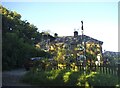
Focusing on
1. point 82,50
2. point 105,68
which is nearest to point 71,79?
point 105,68

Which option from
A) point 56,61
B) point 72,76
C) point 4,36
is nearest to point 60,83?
point 72,76

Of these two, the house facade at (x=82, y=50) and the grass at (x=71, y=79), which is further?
the house facade at (x=82, y=50)

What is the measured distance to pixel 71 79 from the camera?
13031 millimetres

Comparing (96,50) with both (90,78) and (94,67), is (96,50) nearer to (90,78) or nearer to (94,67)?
(94,67)

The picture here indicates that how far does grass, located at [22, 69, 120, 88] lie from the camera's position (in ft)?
40.9

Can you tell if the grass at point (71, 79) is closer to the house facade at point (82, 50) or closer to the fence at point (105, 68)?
the fence at point (105, 68)

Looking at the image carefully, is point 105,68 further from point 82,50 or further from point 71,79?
point 82,50

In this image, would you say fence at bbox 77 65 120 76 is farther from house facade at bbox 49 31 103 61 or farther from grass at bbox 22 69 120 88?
house facade at bbox 49 31 103 61

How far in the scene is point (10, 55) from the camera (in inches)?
1002

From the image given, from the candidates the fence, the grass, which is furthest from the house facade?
A: the grass

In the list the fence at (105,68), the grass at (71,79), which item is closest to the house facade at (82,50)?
the fence at (105,68)

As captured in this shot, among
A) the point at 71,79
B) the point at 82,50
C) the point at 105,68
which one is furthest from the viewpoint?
the point at 82,50

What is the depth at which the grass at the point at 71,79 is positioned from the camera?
12.5m

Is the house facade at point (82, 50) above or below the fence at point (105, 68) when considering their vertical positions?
above
